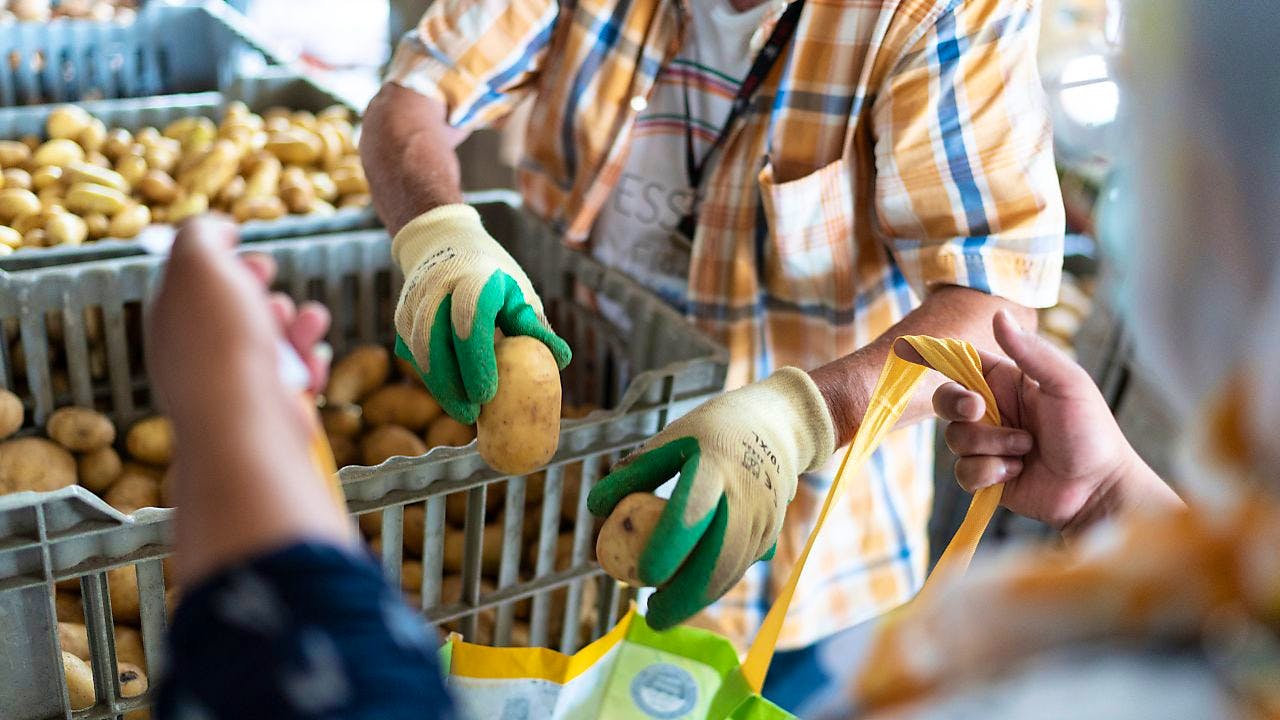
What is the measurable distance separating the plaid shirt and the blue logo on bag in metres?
0.43

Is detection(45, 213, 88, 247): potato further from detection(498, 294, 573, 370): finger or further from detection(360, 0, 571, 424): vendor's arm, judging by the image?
detection(498, 294, 573, 370): finger

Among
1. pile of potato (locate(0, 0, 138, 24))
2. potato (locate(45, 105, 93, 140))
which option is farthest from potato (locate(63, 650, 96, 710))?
pile of potato (locate(0, 0, 138, 24))

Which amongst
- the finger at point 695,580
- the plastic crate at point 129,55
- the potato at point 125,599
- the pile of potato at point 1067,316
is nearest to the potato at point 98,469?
the potato at point 125,599

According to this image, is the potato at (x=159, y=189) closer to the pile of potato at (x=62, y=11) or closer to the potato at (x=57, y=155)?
the potato at (x=57, y=155)

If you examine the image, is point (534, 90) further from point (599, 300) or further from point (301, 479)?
point (301, 479)

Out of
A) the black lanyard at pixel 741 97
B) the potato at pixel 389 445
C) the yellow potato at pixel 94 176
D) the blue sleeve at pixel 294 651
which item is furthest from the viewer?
the yellow potato at pixel 94 176

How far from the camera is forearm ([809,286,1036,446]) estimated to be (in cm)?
99

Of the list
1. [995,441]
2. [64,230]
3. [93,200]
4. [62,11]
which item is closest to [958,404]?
[995,441]

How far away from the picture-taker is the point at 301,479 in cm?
43

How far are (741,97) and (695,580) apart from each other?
69 cm

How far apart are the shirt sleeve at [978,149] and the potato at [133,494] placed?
94cm

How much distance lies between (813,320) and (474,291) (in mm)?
566

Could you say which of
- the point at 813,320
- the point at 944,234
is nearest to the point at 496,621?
the point at 813,320

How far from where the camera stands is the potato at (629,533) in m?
0.73
